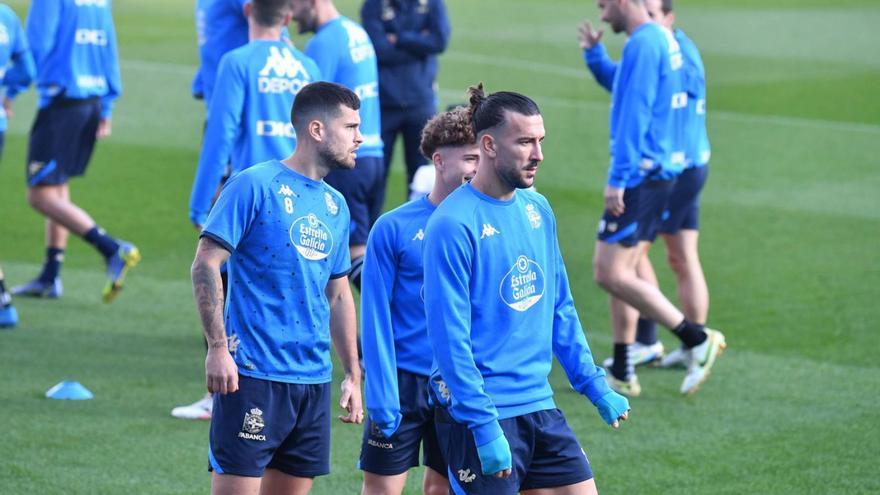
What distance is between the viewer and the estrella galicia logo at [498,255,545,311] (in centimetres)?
526

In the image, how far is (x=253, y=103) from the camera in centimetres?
805

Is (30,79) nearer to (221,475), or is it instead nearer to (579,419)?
(579,419)

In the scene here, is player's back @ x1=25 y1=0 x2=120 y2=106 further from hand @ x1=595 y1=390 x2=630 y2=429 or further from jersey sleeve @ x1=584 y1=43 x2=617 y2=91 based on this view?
hand @ x1=595 y1=390 x2=630 y2=429

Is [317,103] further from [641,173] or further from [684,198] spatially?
[684,198]

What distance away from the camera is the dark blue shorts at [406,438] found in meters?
6.08

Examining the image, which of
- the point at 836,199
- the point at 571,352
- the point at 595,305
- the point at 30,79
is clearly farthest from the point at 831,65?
the point at 571,352

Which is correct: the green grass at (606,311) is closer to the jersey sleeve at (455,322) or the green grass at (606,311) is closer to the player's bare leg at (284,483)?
the player's bare leg at (284,483)

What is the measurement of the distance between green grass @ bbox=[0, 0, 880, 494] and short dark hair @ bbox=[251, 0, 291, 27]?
2.36 m

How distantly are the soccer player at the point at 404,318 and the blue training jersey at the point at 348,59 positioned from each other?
10.2ft

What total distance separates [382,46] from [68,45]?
2.56 meters

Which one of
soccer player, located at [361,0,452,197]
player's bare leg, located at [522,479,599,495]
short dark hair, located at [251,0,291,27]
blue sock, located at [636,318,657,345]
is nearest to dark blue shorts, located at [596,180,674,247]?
blue sock, located at [636,318,657,345]

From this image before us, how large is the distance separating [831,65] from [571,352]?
23.1 meters

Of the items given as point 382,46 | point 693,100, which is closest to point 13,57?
point 382,46

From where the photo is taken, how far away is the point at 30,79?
11.1 metres
